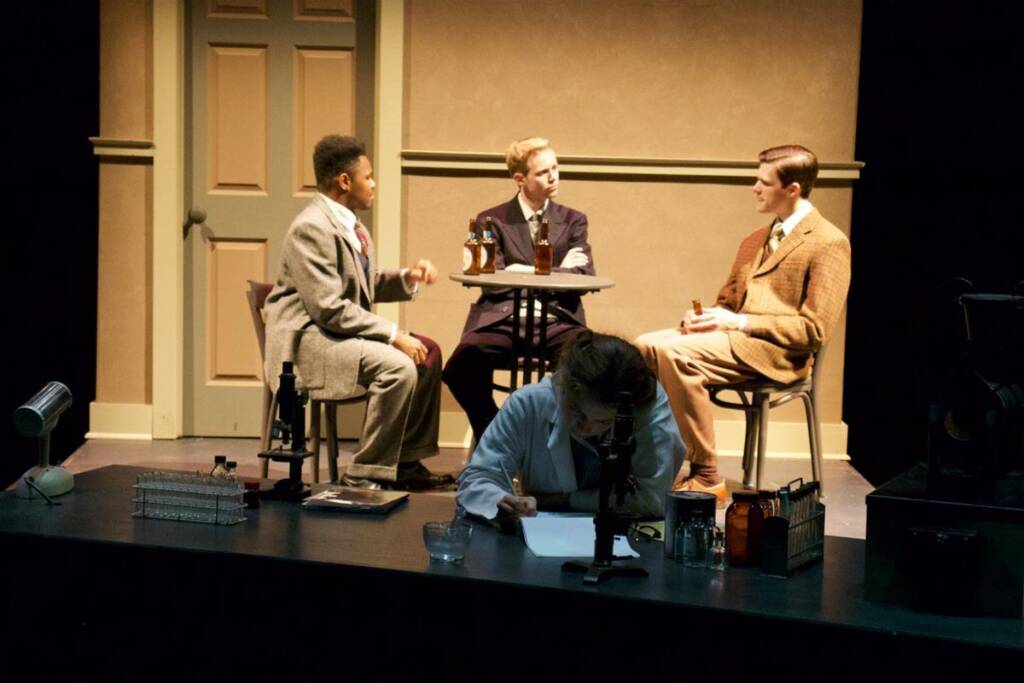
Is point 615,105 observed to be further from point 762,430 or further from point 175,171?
point 175,171

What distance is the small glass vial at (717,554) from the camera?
9.21ft

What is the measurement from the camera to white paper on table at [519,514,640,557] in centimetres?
286

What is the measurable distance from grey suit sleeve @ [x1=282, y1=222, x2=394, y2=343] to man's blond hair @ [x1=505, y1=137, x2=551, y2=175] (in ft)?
3.34

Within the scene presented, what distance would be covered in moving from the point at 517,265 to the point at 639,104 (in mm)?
1239

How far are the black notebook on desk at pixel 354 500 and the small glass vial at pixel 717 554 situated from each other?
2.66 ft

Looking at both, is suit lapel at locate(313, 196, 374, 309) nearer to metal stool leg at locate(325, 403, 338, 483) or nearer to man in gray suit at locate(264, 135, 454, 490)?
man in gray suit at locate(264, 135, 454, 490)

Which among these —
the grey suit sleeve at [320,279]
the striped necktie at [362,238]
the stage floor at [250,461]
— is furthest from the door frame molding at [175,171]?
the grey suit sleeve at [320,279]

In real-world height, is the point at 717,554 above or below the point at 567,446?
below

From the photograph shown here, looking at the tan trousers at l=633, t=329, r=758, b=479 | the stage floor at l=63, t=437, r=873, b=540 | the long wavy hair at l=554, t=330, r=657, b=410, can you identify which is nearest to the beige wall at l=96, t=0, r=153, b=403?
the stage floor at l=63, t=437, r=873, b=540

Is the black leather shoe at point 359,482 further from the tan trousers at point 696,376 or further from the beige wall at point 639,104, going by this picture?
the beige wall at point 639,104

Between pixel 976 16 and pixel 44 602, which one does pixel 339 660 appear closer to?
pixel 44 602

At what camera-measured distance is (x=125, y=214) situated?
21.6 feet

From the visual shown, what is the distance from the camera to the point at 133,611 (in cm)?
286

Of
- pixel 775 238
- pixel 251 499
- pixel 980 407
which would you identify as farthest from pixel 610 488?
pixel 775 238
